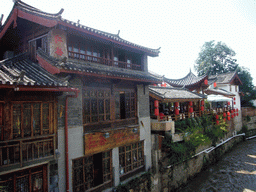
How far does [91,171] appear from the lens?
316 inches

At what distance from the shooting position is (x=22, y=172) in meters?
6.11

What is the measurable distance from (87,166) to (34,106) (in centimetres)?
361

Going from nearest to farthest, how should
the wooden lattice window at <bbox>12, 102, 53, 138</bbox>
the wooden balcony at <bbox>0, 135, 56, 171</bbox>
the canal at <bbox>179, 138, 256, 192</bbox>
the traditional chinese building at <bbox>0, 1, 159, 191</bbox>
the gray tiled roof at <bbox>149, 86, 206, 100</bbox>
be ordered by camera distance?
the wooden balcony at <bbox>0, 135, 56, 171</bbox> < the wooden lattice window at <bbox>12, 102, 53, 138</bbox> < the traditional chinese building at <bbox>0, 1, 159, 191</bbox> < the gray tiled roof at <bbox>149, 86, 206, 100</bbox> < the canal at <bbox>179, 138, 256, 192</bbox>

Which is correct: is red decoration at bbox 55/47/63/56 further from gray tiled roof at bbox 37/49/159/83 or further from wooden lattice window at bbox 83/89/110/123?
wooden lattice window at bbox 83/89/110/123

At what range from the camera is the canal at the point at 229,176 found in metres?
12.6

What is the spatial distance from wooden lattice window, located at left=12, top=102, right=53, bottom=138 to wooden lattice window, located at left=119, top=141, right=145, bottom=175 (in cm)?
446

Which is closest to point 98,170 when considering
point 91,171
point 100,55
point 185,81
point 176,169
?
point 91,171

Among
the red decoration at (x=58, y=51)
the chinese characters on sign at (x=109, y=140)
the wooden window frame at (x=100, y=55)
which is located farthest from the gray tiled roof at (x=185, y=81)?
the red decoration at (x=58, y=51)

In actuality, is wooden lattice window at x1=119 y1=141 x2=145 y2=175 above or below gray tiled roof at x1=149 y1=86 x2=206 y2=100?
below

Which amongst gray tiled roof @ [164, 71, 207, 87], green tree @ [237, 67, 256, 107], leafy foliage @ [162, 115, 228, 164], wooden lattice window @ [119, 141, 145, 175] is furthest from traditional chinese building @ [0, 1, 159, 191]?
green tree @ [237, 67, 256, 107]

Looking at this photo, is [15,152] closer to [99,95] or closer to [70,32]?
[99,95]

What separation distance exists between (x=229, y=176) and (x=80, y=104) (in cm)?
1412

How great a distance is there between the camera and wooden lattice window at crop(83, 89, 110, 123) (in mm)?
7969

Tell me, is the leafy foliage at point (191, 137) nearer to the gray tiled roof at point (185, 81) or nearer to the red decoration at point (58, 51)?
the gray tiled roof at point (185, 81)
